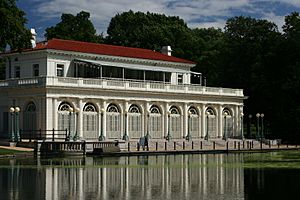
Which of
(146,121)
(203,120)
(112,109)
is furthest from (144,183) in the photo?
(203,120)

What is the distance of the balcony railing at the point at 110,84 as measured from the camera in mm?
64062

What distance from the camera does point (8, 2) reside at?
55.7m

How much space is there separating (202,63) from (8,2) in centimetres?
4940

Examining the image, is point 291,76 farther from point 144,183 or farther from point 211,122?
point 144,183

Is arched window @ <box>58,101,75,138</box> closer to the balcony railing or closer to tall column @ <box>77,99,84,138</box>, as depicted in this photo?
tall column @ <box>77,99,84,138</box>

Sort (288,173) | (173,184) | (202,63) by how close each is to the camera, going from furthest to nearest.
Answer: (202,63), (288,173), (173,184)

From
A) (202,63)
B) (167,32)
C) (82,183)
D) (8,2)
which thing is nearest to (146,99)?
(8,2)

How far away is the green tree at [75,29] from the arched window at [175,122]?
1385 inches

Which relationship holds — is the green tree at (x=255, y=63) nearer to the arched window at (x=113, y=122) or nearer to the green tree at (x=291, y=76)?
the green tree at (x=291, y=76)

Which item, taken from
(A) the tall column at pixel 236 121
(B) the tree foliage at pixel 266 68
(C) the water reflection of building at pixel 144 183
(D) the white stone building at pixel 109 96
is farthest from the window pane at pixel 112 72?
(C) the water reflection of building at pixel 144 183

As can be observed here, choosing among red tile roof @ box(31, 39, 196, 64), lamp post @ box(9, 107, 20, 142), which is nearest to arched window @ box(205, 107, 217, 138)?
red tile roof @ box(31, 39, 196, 64)

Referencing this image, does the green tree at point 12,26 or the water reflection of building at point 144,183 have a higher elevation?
the green tree at point 12,26

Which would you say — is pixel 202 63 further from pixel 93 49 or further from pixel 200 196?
pixel 200 196

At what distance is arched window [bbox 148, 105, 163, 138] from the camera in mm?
72312
